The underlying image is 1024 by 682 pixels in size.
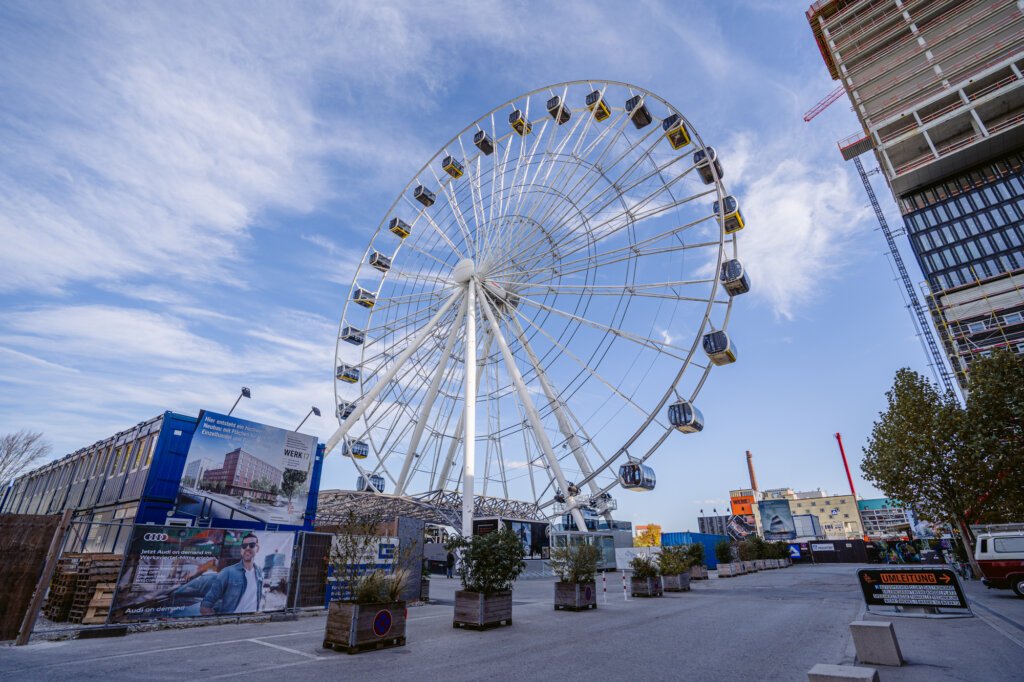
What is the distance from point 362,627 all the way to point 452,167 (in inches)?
1016

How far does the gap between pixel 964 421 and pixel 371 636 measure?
78.3 ft

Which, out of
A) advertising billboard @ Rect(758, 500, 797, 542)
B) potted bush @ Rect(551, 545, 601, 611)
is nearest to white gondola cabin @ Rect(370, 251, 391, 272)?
potted bush @ Rect(551, 545, 601, 611)

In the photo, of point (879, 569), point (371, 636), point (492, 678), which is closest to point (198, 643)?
point (371, 636)

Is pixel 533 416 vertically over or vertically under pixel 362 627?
over

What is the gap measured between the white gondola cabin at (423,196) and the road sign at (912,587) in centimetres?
2721

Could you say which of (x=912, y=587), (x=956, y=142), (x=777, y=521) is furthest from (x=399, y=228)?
(x=777, y=521)

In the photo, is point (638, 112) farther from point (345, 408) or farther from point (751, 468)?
point (751, 468)

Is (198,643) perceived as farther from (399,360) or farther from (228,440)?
(399,360)

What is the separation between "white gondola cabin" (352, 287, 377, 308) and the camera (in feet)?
98.7

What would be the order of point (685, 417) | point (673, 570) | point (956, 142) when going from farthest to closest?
point (956, 142), point (673, 570), point (685, 417)

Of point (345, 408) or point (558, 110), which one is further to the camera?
point (345, 408)

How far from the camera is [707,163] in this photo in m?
20.8

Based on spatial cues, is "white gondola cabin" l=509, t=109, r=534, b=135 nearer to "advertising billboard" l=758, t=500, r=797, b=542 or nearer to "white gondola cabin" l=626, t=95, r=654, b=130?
"white gondola cabin" l=626, t=95, r=654, b=130

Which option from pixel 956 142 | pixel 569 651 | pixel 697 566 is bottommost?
pixel 569 651
